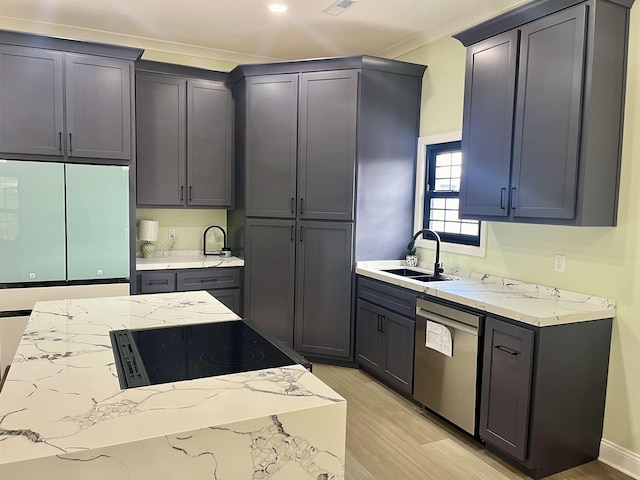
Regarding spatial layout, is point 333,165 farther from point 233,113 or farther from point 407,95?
point 233,113

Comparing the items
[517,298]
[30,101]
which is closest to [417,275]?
[517,298]

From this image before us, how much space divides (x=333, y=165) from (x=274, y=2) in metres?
Answer: 1.31

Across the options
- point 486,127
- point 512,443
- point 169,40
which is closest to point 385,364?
point 512,443

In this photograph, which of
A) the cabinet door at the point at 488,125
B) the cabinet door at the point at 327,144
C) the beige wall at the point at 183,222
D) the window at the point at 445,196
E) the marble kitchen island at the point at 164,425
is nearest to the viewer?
the marble kitchen island at the point at 164,425

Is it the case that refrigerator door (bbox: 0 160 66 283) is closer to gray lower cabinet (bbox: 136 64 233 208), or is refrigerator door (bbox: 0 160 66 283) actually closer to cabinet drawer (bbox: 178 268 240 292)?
gray lower cabinet (bbox: 136 64 233 208)

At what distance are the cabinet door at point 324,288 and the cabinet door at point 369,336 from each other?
0.10 meters

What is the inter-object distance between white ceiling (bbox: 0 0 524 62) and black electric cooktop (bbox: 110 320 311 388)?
2665mm

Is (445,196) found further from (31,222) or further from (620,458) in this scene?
(31,222)

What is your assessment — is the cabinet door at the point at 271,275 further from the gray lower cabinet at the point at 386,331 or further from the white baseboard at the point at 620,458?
the white baseboard at the point at 620,458

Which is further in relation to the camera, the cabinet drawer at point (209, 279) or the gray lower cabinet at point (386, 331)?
the cabinet drawer at point (209, 279)

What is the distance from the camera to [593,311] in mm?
2613

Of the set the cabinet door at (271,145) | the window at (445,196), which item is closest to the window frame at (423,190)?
the window at (445,196)

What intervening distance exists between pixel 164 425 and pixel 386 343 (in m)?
2.77

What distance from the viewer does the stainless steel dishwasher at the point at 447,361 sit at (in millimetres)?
2838
